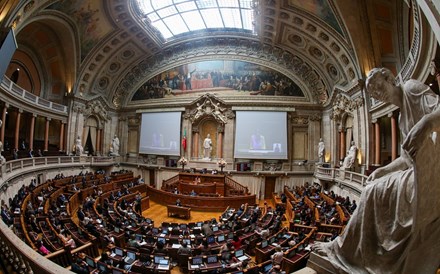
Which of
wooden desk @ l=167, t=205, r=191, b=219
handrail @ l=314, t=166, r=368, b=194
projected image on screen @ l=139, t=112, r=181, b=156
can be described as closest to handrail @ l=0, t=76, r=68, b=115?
projected image on screen @ l=139, t=112, r=181, b=156

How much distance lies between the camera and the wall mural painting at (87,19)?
55.2ft

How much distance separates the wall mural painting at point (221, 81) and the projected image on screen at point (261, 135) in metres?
2.37

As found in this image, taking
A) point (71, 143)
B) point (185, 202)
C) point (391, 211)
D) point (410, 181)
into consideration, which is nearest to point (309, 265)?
point (391, 211)

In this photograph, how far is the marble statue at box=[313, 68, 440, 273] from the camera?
1.74 metres

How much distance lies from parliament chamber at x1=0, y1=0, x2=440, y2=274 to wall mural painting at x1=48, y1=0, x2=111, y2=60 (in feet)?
0.37

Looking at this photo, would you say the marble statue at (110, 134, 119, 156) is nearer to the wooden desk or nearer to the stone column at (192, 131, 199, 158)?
the stone column at (192, 131, 199, 158)

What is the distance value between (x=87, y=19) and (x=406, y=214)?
2290cm

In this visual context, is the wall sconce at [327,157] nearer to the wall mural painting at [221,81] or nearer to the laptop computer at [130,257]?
the wall mural painting at [221,81]

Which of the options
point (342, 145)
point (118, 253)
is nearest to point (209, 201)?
point (118, 253)

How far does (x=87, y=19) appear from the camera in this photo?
18766mm

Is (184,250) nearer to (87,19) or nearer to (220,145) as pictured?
(220,145)

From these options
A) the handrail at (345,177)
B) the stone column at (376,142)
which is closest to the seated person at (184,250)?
the handrail at (345,177)

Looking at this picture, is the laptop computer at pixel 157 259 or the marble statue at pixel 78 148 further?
the marble statue at pixel 78 148

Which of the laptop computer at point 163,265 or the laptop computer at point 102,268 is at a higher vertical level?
the laptop computer at point 102,268
